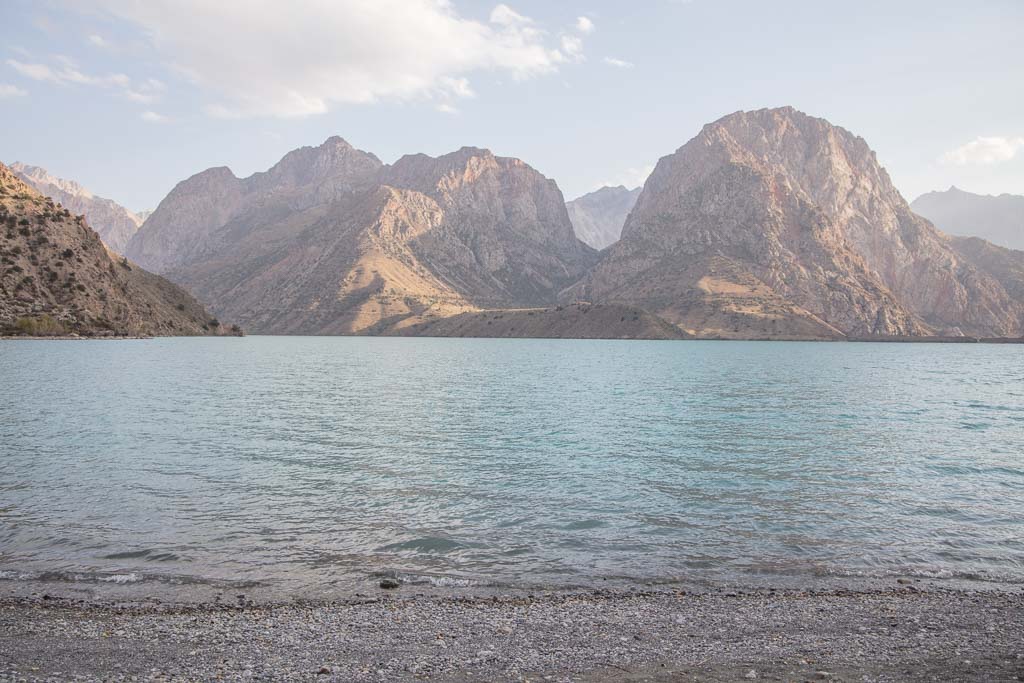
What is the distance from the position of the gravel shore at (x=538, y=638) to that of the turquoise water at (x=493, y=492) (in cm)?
250

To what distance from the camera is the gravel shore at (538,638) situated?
44.2ft

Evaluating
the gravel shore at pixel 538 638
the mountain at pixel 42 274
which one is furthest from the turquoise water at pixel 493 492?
the mountain at pixel 42 274

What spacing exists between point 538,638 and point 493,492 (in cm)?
1649

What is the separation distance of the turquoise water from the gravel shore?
8.20 ft

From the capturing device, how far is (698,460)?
136 feet

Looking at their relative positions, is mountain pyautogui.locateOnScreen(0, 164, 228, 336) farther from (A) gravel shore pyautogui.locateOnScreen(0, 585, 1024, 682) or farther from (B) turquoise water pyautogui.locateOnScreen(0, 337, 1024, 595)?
(A) gravel shore pyautogui.locateOnScreen(0, 585, 1024, 682)

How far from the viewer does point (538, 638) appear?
1578 centimetres

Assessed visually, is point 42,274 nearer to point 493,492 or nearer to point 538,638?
point 493,492

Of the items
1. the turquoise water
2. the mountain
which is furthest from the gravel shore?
the mountain

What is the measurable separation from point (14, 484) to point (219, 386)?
57.0m

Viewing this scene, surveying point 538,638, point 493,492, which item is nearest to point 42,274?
point 493,492

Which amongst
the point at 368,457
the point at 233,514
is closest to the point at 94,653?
the point at 233,514

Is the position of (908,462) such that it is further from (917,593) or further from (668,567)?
(668,567)

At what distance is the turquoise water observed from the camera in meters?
22.3
